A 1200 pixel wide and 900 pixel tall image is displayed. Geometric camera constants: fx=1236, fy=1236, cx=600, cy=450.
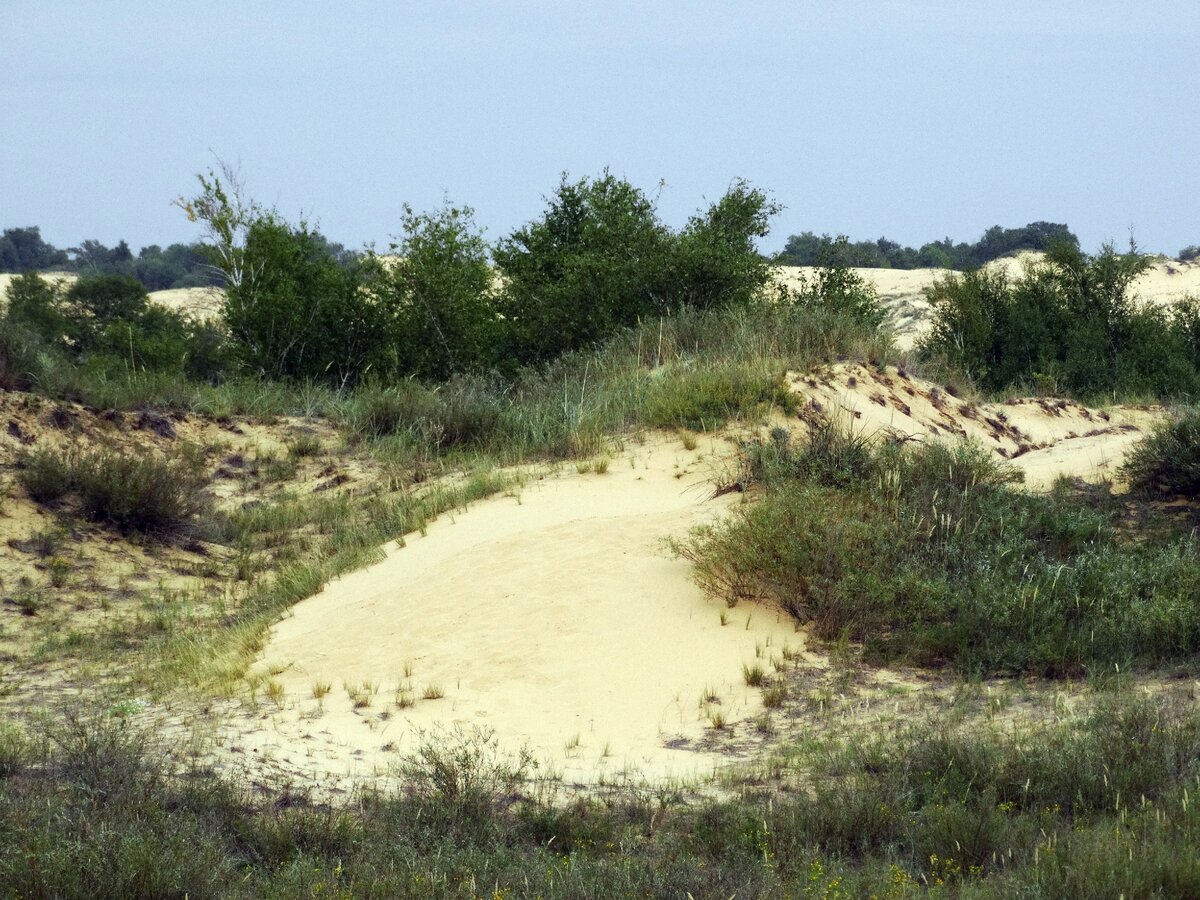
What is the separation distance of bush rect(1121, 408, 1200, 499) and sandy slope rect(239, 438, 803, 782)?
10.8 feet

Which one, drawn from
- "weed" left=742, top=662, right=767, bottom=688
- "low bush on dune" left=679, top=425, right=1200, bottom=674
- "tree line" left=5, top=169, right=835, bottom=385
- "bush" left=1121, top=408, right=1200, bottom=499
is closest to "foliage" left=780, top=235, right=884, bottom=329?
"tree line" left=5, top=169, right=835, bottom=385

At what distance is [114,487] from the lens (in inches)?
437

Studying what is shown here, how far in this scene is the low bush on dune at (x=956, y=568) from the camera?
22.9 feet

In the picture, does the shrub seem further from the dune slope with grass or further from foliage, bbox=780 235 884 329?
foliage, bbox=780 235 884 329

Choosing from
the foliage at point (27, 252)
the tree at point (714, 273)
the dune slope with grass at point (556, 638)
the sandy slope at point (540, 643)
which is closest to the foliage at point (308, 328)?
the tree at point (714, 273)

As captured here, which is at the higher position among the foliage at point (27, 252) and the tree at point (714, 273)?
the foliage at point (27, 252)

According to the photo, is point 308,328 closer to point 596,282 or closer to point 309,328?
point 309,328

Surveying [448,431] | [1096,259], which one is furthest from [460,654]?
[1096,259]

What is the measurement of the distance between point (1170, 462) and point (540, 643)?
17.0 feet

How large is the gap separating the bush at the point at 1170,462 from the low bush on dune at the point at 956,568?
0.56 m

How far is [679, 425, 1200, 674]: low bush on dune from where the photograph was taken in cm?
699

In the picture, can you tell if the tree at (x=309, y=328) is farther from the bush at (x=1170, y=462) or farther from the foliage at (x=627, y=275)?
the bush at (x=1170, y=462)

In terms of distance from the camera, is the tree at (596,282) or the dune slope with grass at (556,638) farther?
the tree at (596,282)

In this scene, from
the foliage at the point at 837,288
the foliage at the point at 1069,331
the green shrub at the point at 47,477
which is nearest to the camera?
the green shrub at the point at 47,477
